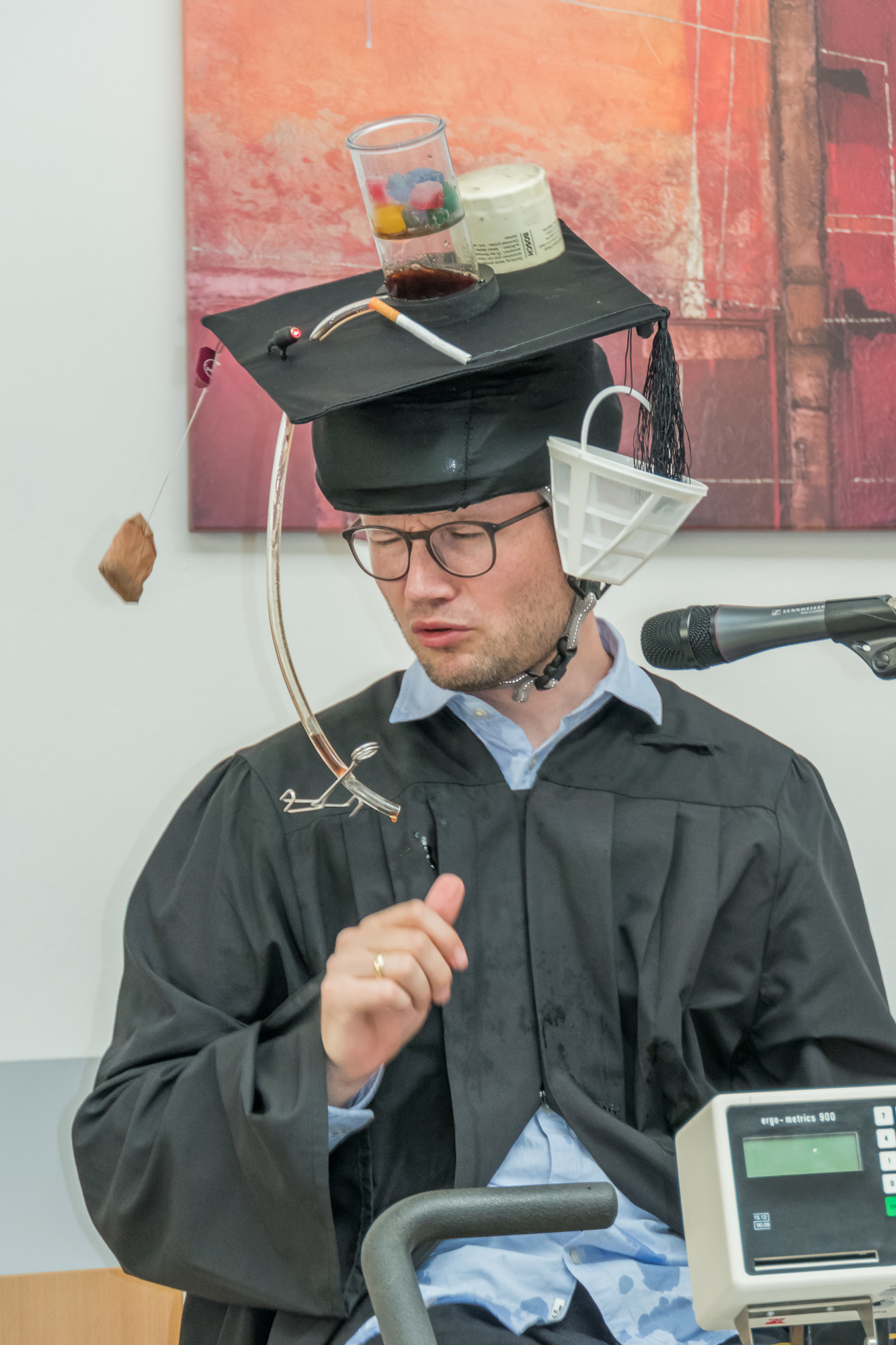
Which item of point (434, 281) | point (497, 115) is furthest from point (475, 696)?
point (497, 115)

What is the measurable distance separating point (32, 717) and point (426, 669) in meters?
0.83

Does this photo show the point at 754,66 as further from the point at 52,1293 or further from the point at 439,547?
the point at 52,1293

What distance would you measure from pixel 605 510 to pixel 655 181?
0.99m

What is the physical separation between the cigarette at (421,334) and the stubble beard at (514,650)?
0.28 meters

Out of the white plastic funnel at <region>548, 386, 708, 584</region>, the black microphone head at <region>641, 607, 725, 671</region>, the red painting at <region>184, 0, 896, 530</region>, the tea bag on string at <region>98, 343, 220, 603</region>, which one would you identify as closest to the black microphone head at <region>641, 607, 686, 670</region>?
the black microphone head at <region>641, 607, 725, 671</region>

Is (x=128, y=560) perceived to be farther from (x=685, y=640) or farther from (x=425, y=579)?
(x=685, y=640)

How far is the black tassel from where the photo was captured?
4.37 ft

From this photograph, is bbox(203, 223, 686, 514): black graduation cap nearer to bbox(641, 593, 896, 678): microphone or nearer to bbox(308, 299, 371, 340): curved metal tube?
bbox(308, 299, 371, 340): curved metal tube

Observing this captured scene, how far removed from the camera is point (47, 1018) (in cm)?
186

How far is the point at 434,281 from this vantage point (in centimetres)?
128

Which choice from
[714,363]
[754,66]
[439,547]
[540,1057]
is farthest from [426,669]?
[754,66]

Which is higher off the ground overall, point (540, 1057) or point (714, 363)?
point (714, 363)

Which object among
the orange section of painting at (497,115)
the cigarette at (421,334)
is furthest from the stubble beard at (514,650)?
the orange section of painting at (497,115)

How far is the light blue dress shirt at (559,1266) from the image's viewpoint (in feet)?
3.64
